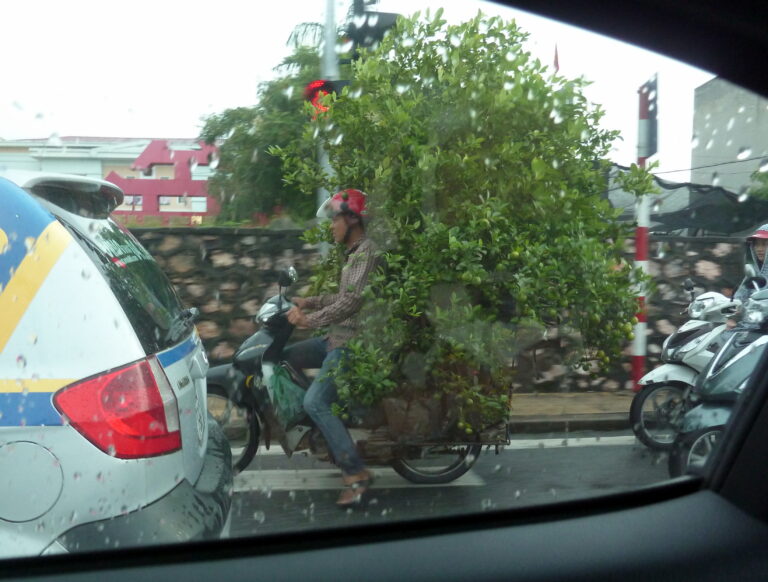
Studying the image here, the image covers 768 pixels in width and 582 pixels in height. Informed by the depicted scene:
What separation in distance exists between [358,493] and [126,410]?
1.17 m

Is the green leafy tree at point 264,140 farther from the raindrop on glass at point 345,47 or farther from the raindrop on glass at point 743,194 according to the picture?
the raindrop on glass at point 743,194

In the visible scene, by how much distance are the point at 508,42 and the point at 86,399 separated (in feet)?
6.34

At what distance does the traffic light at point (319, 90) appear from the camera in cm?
286

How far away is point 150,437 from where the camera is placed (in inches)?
74.4

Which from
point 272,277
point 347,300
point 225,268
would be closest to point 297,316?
point 347,300

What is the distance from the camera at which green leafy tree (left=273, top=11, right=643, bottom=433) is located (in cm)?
324

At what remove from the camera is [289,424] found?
3.58m

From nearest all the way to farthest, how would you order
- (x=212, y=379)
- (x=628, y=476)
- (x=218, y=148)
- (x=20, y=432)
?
(x=20, y=432) → (x=218, y=148) → (x=628, y=476) → (x=212, y=379)

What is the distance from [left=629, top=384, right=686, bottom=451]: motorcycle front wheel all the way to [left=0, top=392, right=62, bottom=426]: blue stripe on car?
1.79 metres

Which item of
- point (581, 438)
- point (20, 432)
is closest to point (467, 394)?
point (581, 438)

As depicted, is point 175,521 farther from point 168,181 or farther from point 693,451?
point 693,451

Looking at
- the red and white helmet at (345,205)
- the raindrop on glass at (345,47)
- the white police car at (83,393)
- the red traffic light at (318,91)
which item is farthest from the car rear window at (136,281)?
the raindrop on glass at (345,47)

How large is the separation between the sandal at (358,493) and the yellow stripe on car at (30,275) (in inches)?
46.3

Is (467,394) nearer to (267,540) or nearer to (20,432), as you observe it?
(267,540)
